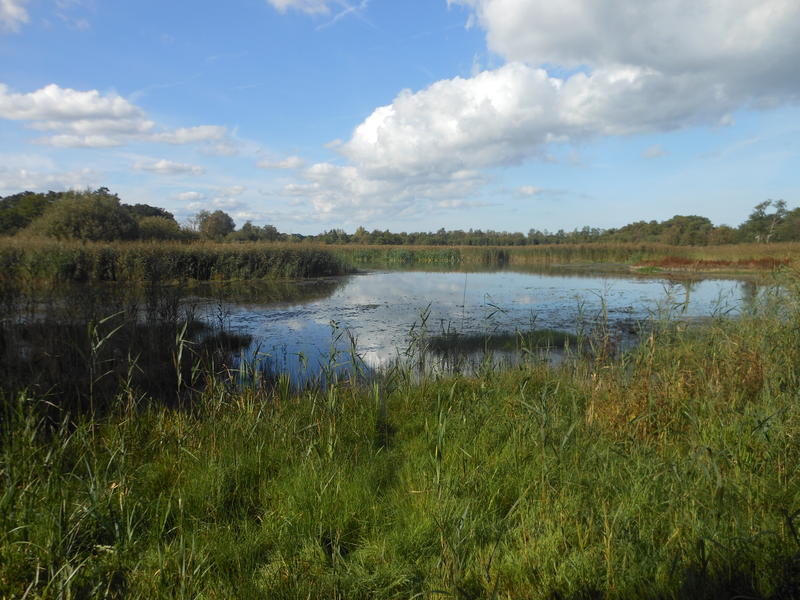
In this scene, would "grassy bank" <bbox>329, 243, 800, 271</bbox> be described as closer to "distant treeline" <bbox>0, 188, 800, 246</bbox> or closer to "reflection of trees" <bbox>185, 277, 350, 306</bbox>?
"distant treeline" <bbox>0, 188, 800, 246</bbox>

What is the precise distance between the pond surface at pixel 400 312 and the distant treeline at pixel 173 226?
2948mm

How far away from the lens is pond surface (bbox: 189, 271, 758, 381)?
7.22 metres

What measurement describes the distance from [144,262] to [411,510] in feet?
59.2

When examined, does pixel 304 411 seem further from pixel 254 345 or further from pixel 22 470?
pixel 254 345

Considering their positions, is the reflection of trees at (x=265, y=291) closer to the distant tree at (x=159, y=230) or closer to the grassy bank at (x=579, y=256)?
the distant tree at (x=159, y=230)

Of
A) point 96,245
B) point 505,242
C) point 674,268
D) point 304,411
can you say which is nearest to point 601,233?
point 505,242

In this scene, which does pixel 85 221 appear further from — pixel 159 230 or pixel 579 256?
pixel 579 256

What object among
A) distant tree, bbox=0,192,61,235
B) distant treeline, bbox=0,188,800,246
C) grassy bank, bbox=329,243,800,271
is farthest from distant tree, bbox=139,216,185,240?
grassy bank, bbox=329,243,800,271

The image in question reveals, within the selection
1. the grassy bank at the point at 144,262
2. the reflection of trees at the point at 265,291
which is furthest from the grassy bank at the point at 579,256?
the reflection of trees at the point at 265,291

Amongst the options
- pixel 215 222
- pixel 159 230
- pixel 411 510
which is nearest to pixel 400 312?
pixel 411 510

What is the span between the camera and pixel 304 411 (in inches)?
156

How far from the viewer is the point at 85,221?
2262 cm

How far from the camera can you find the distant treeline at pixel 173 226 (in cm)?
2211

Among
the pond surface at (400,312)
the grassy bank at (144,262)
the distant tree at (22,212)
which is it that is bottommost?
the pond surface at (400,312)
